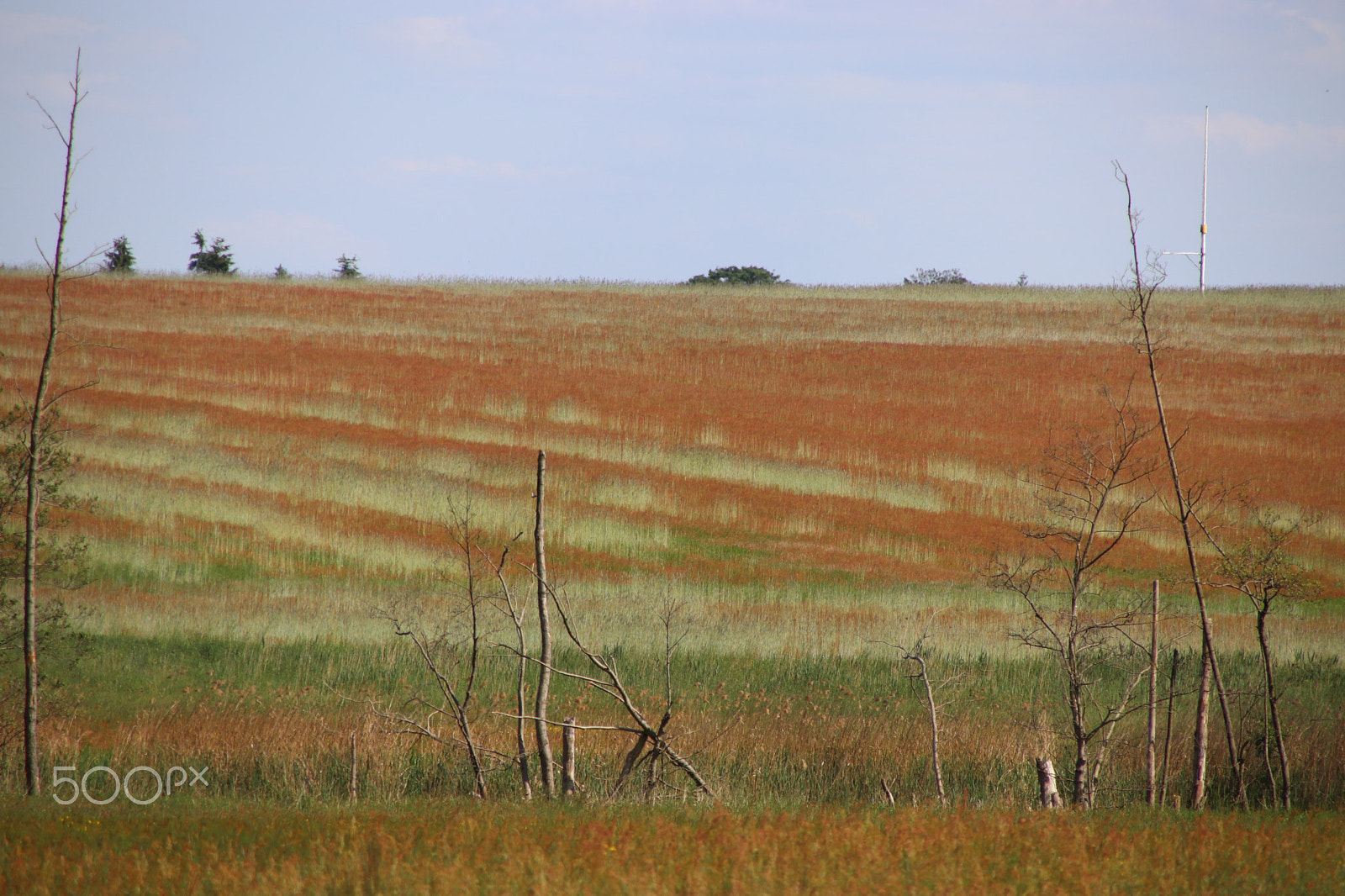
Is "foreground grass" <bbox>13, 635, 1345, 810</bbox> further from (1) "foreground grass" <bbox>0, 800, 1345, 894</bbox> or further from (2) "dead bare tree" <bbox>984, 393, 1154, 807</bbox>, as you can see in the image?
(1) "foreground grass" <bbox>0, 800, 1345, 894</bbox>

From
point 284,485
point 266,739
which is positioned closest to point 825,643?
point 266,739

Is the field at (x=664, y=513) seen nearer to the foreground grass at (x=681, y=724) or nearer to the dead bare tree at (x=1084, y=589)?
the foreground grass at (x=681, y=724)

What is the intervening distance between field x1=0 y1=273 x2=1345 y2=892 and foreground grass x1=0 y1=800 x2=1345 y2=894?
0.34 ft

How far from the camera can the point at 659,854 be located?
5.81 meters

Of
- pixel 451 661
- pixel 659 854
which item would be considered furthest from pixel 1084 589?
pixel 659 854

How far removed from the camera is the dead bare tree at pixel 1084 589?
8867 millimetres

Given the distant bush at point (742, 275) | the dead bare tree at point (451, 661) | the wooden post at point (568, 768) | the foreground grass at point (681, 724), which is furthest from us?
the distant bush at point (742, 275)

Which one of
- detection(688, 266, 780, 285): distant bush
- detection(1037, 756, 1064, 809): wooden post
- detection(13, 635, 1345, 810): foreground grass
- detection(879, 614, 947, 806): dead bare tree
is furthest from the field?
detection(688, 266, 780, 285): distant bush

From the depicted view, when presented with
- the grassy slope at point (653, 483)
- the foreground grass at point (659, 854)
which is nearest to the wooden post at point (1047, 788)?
the foreground grass at point (659, 854)

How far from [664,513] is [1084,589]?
45.2 feet

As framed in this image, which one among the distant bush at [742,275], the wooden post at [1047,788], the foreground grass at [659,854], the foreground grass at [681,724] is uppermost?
the distant bush at [742,275]

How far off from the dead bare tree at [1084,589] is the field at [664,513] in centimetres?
71

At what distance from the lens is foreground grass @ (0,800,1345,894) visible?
211 inches

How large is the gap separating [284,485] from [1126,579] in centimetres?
2161
